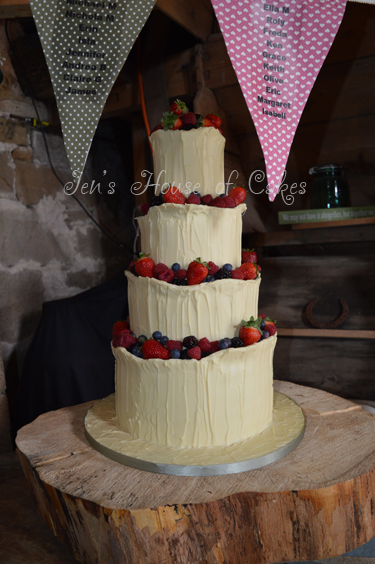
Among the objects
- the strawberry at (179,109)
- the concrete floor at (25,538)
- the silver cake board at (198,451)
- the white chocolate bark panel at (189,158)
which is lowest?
the concrete floor at (25,538)

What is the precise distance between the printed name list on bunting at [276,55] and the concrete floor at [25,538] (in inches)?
48.7

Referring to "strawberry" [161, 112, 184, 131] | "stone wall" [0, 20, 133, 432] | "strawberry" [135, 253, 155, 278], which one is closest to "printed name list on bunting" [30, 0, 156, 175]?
"strawberry" [161, 112, 184, 131]

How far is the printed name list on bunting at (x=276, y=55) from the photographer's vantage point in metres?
1.36

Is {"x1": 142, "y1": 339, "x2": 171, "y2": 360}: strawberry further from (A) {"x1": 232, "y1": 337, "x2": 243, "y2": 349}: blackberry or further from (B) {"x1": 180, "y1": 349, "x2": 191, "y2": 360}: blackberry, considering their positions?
(A) {"x1": 232, "y1": 337, "x2": 243, "y2": 349}: blackberry

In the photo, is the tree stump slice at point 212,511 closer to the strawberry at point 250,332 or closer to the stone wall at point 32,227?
the strawberry at point 250,332

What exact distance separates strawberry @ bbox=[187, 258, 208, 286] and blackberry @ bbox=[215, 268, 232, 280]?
0.17ft

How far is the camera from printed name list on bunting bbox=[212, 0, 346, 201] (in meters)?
1.36

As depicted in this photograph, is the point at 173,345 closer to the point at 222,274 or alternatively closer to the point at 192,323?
the point at 192,323

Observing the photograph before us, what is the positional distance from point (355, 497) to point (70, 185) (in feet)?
7.37

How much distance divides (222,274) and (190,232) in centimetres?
17

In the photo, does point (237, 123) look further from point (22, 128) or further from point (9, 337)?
point (9, 337)

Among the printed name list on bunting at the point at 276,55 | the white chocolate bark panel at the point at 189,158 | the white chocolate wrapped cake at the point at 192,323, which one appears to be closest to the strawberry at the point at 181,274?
the white chocolate wrapped cake at the point at 192,323

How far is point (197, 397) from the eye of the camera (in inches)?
54.4

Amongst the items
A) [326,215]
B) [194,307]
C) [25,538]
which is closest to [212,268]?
[194,307]
